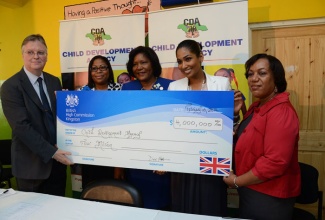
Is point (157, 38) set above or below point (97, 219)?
above

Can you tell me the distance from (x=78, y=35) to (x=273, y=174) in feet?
9.86

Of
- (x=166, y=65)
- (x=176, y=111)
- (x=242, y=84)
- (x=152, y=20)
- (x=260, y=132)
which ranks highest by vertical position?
(x=152, y=20)

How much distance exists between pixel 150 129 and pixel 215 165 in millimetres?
512

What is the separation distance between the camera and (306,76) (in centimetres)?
312

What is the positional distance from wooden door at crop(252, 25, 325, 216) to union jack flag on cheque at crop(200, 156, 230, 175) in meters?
1.99

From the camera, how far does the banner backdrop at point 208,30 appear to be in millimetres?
2734

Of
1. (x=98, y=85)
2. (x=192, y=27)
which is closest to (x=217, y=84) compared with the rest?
(x=192, y=27)

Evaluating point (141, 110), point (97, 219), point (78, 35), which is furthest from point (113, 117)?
point (78, 35)

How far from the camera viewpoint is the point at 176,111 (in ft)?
5.79

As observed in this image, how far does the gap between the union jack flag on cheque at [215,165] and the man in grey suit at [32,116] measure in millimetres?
1170

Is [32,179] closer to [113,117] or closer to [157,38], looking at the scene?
[113,117]

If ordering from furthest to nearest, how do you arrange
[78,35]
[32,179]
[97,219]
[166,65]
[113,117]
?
[78,35], [166,65], [32,179], [113,117], [97,219]

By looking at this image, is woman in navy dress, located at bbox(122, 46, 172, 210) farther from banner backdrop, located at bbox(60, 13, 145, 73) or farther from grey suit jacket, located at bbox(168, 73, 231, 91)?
banner backdrop, located at bbox(60, 13, 145, 73)

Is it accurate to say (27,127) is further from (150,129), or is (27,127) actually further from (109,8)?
(109,8)
